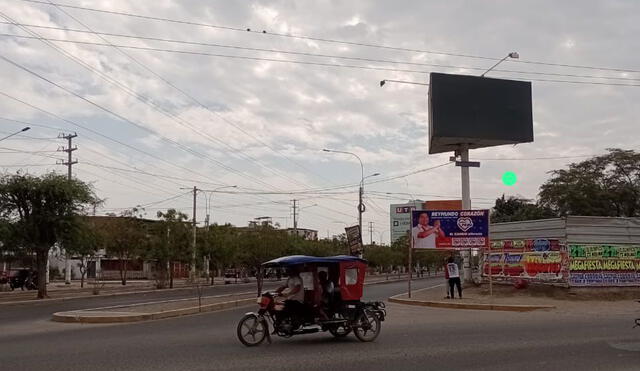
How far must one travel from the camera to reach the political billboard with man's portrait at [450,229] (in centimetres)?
2677

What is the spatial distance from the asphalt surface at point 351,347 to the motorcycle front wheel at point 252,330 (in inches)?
7.9

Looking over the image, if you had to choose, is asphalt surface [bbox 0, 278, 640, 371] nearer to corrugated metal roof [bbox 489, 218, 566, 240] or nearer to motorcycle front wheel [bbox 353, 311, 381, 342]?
motorcycle front wheel [bbox 353, 311, 381, 342]

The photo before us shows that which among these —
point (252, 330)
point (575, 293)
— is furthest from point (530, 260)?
point (252, 330)

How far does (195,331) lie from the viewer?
1550 cm

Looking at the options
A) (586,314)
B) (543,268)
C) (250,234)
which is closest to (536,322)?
(586,314)

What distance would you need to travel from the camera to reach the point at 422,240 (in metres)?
27.4

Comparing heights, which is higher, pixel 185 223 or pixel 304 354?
pixel 185 223

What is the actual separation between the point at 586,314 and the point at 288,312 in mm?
11179

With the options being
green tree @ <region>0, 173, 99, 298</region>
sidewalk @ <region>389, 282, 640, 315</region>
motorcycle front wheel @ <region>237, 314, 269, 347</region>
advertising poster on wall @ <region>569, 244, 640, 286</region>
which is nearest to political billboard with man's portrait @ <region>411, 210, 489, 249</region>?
sidewalk @ <region>389, 282, 640, 315</region>

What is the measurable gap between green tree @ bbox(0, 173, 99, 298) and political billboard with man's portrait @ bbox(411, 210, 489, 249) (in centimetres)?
1933

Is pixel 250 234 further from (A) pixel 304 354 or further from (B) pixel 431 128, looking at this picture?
(A) pixel 304 354

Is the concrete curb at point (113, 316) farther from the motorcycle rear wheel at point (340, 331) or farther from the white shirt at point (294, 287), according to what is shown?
the motorcycle rear wheel at point (340, 331)

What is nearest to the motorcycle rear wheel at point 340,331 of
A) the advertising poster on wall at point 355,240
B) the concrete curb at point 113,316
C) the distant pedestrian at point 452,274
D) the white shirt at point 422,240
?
the concrete curb at point 113,316

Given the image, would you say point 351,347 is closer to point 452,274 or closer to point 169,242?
point 452,274
